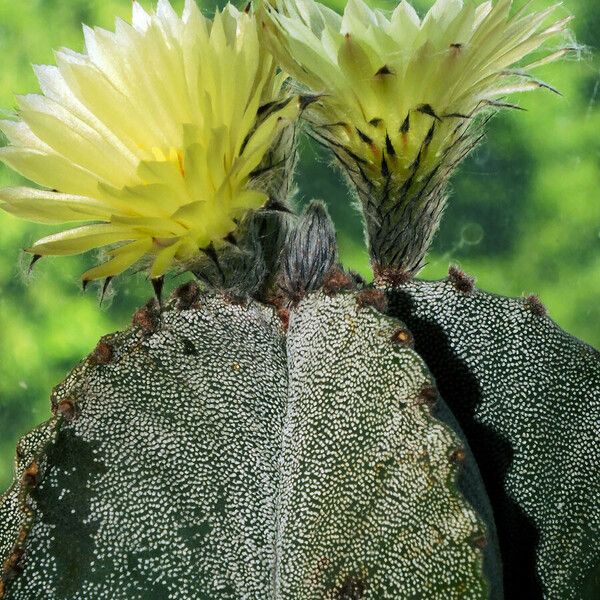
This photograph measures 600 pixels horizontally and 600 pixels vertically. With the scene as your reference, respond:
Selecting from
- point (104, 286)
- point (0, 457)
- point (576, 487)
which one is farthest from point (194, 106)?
point (0, 457)

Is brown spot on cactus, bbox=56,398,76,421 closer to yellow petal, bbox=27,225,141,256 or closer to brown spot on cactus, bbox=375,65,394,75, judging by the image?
yellow petal, bbox=27,225,141,256

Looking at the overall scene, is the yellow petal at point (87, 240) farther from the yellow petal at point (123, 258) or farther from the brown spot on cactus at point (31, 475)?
the brown spot on cactus at point (31, 475)

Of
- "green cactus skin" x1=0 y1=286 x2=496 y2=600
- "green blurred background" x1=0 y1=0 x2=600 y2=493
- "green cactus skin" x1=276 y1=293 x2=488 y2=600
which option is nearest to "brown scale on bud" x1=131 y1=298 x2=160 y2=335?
"green cactus skin" x1=0 y1=286 x2=496 y2=600

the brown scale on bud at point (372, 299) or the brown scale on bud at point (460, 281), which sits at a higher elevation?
the brown scale on bud at point (460, 281)

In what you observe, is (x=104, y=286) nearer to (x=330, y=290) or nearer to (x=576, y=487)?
(x=330, y=290)

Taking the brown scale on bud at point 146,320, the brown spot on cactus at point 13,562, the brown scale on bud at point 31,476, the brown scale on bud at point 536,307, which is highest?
the brown scale on bud at point 536,307

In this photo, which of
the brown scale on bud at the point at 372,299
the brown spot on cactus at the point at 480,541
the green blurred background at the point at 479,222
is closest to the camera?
the brown spot on cactus at the point at 480,541

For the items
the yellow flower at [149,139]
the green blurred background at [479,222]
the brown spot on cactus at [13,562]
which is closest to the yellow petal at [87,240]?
the yellow flower at [149,139]

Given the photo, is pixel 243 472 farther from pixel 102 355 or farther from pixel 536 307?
pixel 536 307

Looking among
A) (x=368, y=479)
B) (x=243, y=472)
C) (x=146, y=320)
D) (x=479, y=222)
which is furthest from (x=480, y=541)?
(x=479, y=222)
